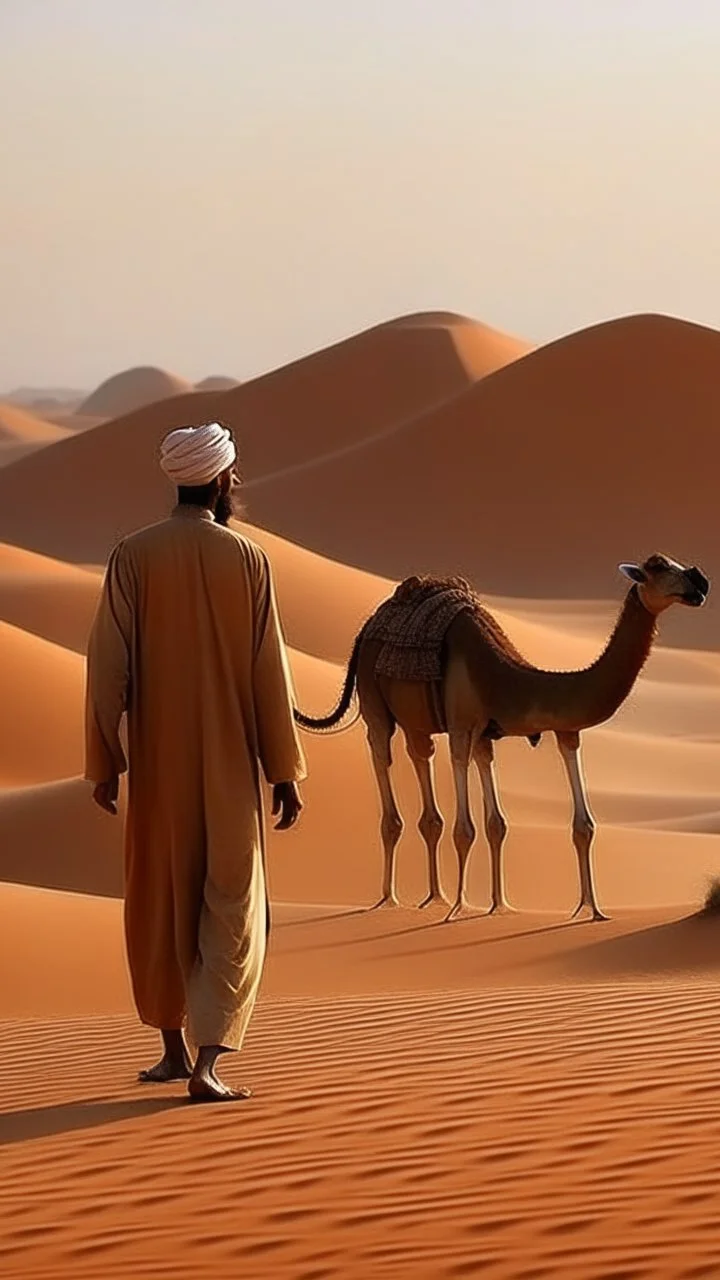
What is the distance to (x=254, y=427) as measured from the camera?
259 feet

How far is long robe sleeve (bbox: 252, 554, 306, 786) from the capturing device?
7785 mm

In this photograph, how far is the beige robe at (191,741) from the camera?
764cm

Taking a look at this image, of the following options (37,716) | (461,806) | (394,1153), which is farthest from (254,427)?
(394,1153)

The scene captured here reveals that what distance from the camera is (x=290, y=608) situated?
1362 inches

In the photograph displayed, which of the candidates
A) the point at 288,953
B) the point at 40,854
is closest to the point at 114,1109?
the point at 288,953

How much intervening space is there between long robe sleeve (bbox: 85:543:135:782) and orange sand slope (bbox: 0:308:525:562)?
53264 millimetres

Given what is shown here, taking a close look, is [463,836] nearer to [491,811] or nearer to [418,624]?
[491,811]

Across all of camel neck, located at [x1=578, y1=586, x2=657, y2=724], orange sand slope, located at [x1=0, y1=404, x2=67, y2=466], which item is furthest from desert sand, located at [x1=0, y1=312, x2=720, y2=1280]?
orange sand slope, located at [x1=0, y1=404, x2=67, y2=466]

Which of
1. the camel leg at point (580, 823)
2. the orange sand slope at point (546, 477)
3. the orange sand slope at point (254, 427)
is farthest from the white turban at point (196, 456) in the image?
the orange sand slope at point (254, 427)

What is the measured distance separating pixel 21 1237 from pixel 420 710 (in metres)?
8.38

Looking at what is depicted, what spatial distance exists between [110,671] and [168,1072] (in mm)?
1388

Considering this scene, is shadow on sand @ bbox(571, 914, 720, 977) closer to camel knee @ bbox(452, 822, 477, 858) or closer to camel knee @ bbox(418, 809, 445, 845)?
camel knee @ bbox(452, 822, 477, 858)

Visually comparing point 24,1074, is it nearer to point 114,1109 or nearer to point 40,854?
point 114,1109

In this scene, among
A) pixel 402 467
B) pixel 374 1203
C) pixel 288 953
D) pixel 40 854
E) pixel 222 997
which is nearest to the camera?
pixel 374 1203
